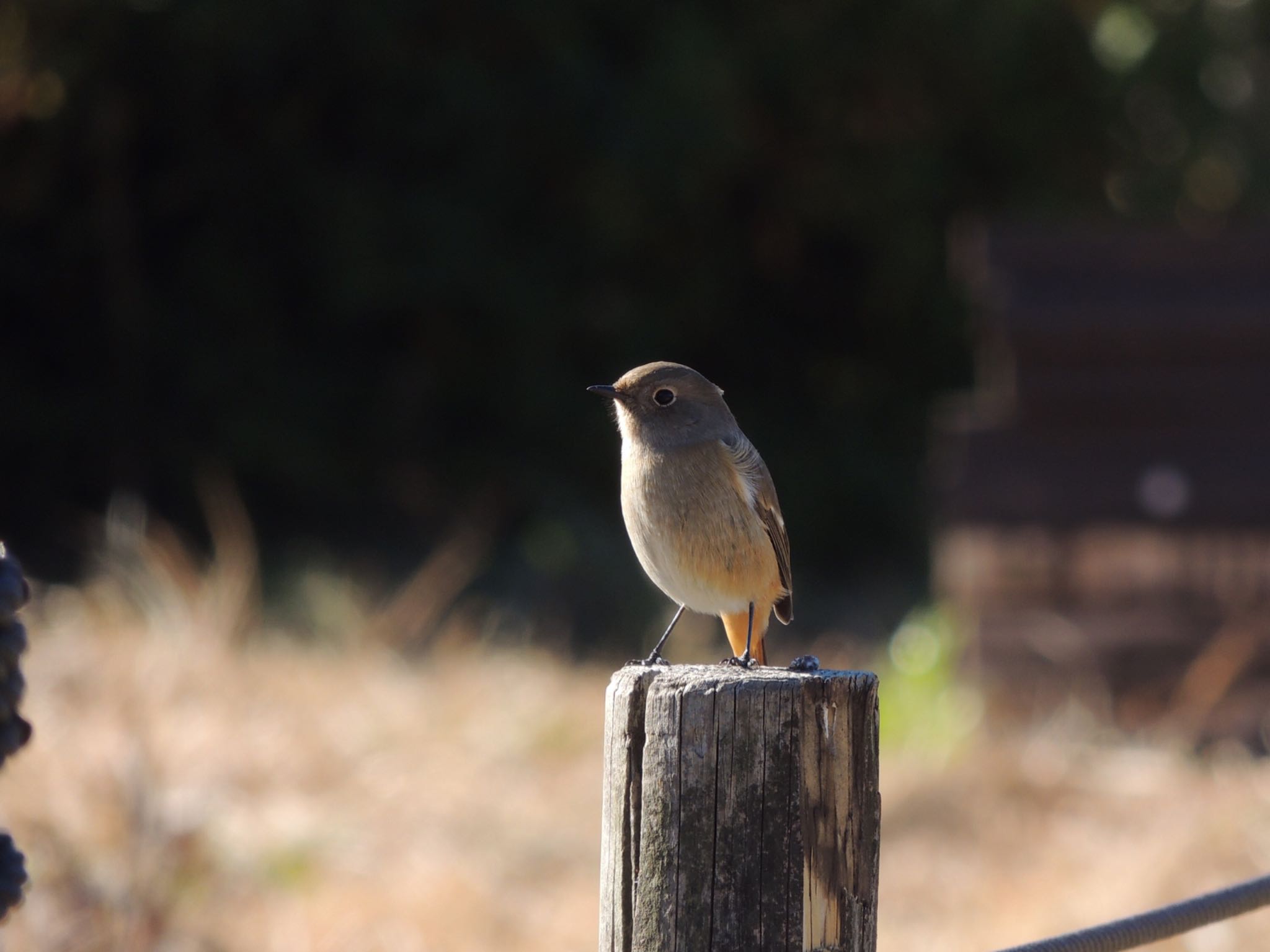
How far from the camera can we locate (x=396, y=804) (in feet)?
20.3

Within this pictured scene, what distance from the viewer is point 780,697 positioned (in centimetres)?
207

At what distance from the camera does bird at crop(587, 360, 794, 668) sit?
3.38 meters

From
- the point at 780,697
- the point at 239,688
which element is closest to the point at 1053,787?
the point at 239,688

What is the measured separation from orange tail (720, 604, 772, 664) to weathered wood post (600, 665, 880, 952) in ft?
4.55

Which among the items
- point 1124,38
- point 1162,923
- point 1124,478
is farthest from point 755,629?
point 1124,38

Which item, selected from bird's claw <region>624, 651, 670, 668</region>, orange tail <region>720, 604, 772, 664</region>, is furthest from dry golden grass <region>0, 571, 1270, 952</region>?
bird's claw <region>624, 651, 670, 668</region>

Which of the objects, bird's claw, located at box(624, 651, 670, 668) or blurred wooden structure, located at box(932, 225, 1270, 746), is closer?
bird's claw, located at box(624, 651, 670, 668)

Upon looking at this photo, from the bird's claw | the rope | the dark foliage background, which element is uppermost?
the dark foliage background

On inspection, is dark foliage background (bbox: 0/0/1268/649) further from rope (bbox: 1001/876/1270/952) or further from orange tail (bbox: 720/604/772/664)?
rope (bbox: 1001/876/1270/952)

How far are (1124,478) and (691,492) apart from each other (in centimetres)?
510

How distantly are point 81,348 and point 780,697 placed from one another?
10187 mm

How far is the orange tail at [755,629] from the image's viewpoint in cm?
366

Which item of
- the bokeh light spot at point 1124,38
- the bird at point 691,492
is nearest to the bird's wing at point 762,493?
the bird at point 691,492

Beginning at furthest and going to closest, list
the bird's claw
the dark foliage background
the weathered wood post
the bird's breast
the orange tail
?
the dark foliage background < the orange tail < the bird's breast < the bird's claw < the weathered wood post
